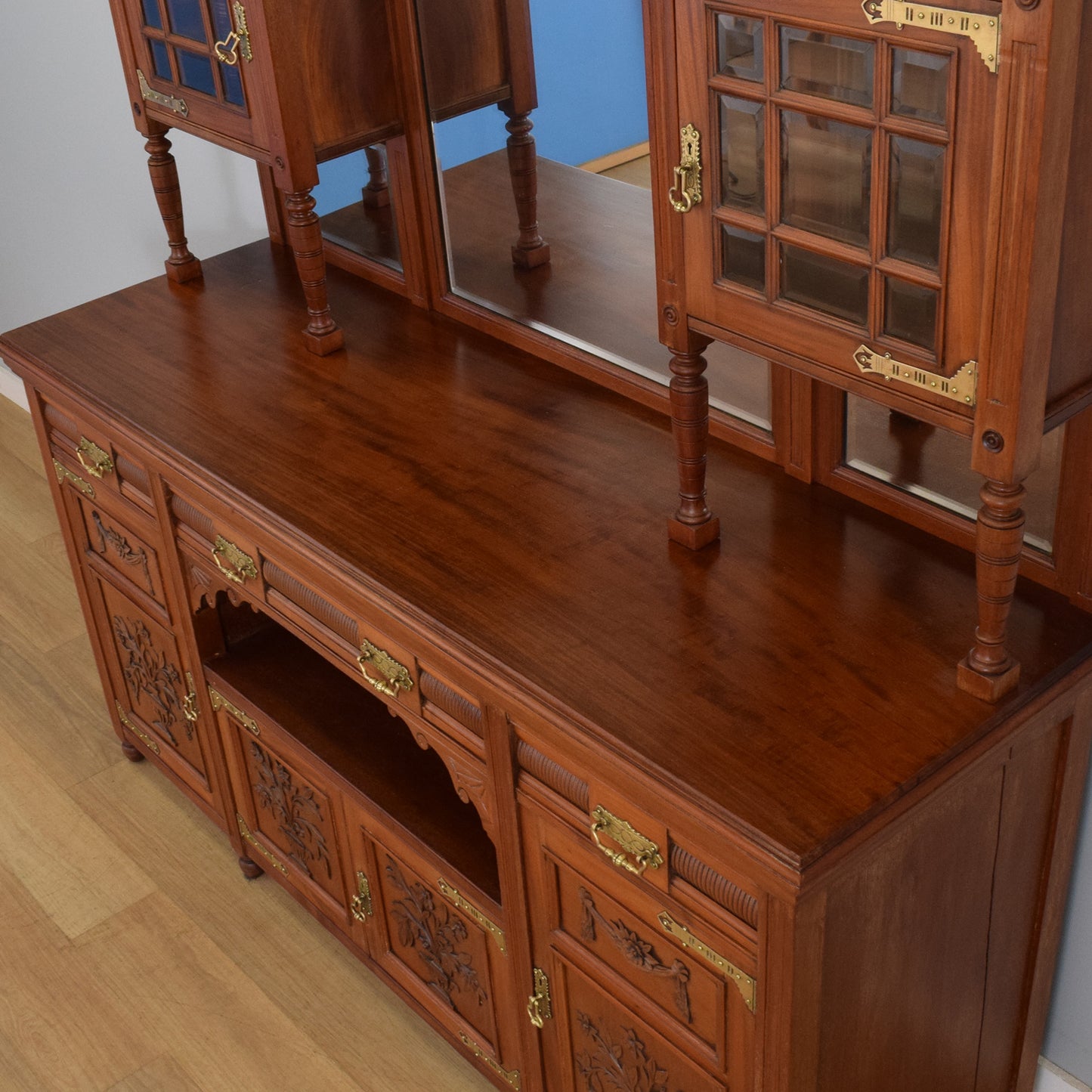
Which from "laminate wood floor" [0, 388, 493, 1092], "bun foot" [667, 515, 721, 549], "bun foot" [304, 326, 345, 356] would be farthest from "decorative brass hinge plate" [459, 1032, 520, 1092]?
"bun foot" [304, 326, 345, 356]

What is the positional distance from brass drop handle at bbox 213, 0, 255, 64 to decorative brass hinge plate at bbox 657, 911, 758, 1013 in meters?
1.37

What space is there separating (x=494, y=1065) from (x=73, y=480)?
3.97 feet

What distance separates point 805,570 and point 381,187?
1.10 m

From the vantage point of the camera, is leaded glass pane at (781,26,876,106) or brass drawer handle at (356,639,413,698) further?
brass drawer handle at (356,639,413,698)

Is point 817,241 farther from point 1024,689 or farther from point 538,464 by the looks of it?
point 538,464

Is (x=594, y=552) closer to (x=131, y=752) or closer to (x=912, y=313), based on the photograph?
(x=912, y=313)

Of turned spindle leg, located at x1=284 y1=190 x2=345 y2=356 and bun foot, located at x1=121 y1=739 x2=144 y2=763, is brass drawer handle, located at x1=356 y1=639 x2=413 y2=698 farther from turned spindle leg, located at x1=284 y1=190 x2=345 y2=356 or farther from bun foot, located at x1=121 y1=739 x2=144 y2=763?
bun foot, located at x1=121 y1=739 x2=144 y2=763

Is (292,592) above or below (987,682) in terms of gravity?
below

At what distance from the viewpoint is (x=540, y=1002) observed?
189 cm

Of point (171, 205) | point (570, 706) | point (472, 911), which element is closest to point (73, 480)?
point (171, 205)

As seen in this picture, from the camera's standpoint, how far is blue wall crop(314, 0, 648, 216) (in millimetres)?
1872

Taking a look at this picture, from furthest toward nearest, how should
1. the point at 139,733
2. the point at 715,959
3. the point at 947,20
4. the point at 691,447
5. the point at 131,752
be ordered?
the point at 131,752 < the point at 139,733 < the point at 691,447 < the point at 715,959 < the point at 947,20

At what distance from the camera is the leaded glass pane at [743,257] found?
1.44 m

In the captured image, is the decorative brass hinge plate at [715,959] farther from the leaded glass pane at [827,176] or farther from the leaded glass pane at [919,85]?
the leaded glass pane at [919,85]
